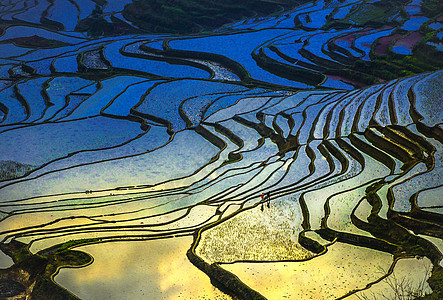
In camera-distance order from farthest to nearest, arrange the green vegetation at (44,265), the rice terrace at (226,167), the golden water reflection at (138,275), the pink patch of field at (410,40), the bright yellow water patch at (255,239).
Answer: the pink patch of field at (410,40)
the bright yellow water patch at (255,239)
the rice terrace at (226,167)
the green vegetation at (44,265)
the golden water reflection at (138,275)

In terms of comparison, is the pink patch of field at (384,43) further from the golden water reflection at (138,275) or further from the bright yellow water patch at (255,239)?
the golden water reflection at (138,275)

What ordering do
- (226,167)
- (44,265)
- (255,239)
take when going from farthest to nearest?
1. (226,167)
2. (255,239)
3. (44,265)

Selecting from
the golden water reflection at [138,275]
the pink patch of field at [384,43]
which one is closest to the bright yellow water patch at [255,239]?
the golden water reflection at [138,275]

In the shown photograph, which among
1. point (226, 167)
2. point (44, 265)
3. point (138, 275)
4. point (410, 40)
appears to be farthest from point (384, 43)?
point (44, 265)

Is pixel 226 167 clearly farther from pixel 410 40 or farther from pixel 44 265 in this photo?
pixel 410 40

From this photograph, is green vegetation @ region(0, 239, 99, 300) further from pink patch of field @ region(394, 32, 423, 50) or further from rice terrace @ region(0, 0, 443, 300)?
pink patch of field @ region(394, 32, 423, 50)

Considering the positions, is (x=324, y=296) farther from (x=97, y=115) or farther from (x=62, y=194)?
(x=97, y=115)

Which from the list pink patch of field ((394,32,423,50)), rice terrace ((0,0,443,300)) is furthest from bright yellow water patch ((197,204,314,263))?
pink patch of field ((394,32,423,50))

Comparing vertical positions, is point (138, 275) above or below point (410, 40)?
below
